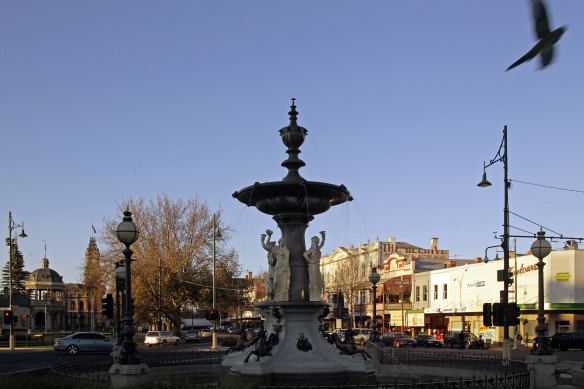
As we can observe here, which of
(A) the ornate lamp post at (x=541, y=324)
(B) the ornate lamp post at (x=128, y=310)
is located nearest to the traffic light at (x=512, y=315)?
(A) the ornate lamp post at (x=541, y=324)

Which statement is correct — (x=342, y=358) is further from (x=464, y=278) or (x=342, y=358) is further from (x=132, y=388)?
(x=464, y=278)

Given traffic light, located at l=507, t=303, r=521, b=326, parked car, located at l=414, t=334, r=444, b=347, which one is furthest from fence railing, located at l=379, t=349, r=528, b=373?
parked car, located at l=414, t=334, r=444, b=347

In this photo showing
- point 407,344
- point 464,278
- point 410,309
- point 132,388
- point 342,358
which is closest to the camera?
point 132,388

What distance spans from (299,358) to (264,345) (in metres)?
0.95

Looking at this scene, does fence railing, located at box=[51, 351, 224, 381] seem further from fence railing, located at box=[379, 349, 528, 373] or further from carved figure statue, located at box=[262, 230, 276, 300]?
fence railing, located at box=[379, 349, 528, 373]

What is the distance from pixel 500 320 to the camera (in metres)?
18.3

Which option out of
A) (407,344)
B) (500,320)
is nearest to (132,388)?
(500,320)

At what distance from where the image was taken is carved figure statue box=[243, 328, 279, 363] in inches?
638

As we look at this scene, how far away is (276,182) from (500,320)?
7.41 meters

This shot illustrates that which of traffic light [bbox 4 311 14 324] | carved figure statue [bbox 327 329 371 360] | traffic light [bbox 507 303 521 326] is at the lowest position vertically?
traffic light [bbox 4 311 14 324]

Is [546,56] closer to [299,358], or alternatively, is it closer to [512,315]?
[299,358]

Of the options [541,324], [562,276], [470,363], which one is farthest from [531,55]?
[562,276]

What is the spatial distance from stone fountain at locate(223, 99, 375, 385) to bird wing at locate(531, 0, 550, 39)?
13923 mm

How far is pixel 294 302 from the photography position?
673 inches
